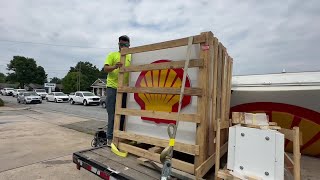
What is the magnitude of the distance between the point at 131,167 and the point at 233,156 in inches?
47.4

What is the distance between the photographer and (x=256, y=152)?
82.7 inches

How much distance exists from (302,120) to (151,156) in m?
2.48

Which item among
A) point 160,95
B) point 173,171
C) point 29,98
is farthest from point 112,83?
point 29,98

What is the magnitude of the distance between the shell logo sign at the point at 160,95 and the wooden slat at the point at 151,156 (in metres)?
0.40

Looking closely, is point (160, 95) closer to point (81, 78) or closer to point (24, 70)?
point (81, 78)

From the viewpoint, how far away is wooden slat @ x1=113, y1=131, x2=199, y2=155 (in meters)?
2.56

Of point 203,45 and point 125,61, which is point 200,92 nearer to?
point 203,45

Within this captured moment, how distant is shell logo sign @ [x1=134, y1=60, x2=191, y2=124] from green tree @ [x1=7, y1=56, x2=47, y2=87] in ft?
279

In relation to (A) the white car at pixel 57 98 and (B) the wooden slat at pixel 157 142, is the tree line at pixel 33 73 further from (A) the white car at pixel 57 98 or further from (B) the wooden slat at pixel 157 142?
(B) the wooden slat at pixel 157 142

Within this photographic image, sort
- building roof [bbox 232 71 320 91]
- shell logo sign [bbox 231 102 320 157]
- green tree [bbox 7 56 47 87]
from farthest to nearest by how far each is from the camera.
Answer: green tree [bbox 7 56 47 87]
shell logo sign [bbox 231 102 320 157]
building roof [bbox 232 71 320 91]

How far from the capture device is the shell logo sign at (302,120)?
3.82 meters

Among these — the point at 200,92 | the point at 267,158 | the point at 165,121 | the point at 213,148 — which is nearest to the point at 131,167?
the point at 165,121

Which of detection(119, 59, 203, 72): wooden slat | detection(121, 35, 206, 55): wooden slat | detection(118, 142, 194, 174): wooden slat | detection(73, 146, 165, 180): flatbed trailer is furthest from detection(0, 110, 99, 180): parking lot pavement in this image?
detection(121, 35, 206, 55): wooden slat

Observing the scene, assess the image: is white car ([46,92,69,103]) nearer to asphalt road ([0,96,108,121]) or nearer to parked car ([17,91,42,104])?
parked car ([17,91,42,104])
